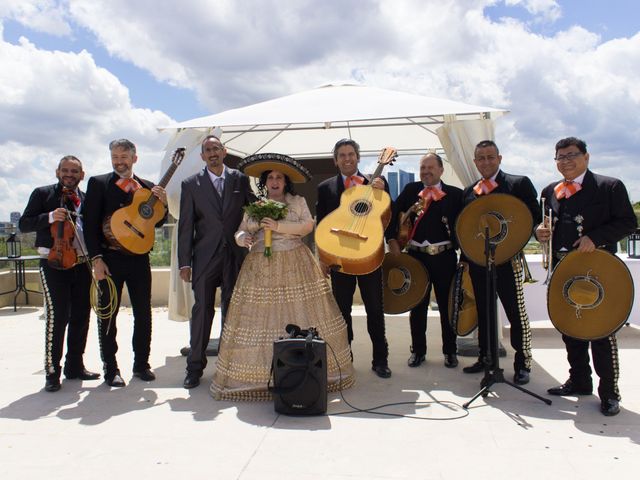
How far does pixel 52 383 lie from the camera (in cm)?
404

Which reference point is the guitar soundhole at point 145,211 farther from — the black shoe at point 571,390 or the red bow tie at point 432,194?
the black shoe at point 571,390

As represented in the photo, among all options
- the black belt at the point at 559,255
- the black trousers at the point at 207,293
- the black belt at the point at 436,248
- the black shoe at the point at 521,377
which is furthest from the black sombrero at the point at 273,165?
the black shoe at the point at 521,377

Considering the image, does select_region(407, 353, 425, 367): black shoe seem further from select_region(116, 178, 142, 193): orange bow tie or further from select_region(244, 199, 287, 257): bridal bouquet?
select_region(116, 178, 142, 193): orange bow tie

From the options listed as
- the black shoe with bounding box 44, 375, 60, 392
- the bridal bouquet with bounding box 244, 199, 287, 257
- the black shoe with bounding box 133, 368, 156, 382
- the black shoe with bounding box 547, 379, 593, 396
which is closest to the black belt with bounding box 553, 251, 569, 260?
the black shoe with bounding box 547, 379, 593, 396

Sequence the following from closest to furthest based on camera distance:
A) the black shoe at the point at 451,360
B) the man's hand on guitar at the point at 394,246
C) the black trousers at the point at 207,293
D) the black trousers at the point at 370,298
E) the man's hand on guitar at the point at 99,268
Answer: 1. the man's hand on guitar at the point at 99,268
2. the black trousers at the point at 207,293
3. the black trousers at the point at 370,298
4. the man's hand on guitar at the point at 394,246
5. the black shoe at the point at 451,360

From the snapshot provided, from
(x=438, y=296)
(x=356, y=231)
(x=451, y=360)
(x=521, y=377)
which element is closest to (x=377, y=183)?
(x=356, y=231)

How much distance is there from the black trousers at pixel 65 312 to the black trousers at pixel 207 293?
2.96 feet

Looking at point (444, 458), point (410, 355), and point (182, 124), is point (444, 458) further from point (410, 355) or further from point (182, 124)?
point (182, 124)

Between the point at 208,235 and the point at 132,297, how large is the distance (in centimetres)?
82

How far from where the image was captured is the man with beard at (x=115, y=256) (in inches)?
159

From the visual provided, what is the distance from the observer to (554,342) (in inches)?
218

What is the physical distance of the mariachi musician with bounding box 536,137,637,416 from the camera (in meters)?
3.40

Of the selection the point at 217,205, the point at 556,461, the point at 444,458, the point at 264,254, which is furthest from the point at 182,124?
Result: the point at 556,461

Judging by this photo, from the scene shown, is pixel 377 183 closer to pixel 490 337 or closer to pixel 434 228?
pixel 434 228
